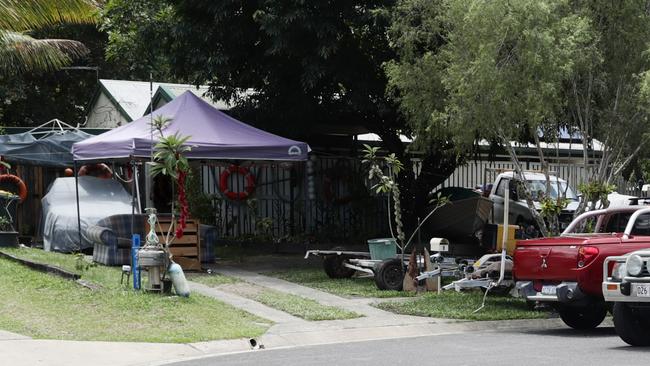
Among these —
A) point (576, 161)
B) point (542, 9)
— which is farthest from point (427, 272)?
point (576, 161)

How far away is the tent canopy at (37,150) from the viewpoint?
23891 millimetres

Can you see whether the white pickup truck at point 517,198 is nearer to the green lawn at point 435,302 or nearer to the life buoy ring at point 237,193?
the life buoy ring at point 237,193

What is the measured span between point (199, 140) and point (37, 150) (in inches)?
274

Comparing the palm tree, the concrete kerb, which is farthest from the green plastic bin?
the palm tree

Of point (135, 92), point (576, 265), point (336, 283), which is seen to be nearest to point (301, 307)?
point (336, 283)

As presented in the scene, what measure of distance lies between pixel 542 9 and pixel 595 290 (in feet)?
15.3

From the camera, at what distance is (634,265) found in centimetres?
1105

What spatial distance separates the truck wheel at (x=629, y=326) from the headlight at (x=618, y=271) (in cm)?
29

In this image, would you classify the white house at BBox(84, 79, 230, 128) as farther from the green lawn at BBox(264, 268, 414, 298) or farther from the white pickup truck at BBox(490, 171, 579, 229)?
the green lawn at BBox(264, 268, 414, 298)

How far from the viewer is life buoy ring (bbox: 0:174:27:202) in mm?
23531

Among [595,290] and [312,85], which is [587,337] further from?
[312,85]

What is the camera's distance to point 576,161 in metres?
28.7

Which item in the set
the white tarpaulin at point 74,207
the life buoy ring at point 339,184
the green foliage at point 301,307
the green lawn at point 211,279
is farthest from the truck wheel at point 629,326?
the life buoy ring at point 339,184

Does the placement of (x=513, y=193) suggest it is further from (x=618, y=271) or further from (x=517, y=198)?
(x=618, y=271)
